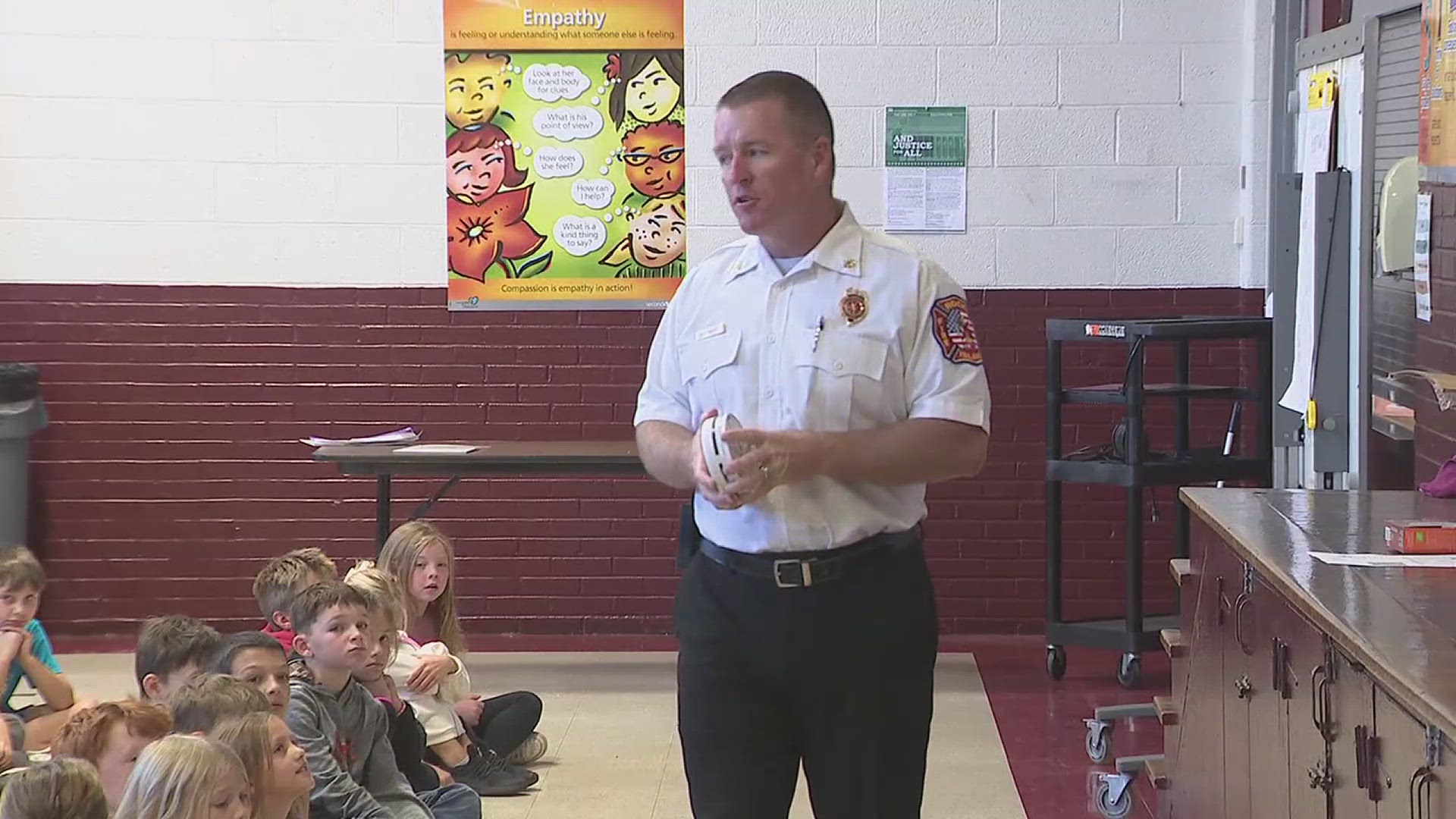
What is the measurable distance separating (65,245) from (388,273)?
122 centimetres

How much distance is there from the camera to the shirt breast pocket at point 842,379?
293 centimetres

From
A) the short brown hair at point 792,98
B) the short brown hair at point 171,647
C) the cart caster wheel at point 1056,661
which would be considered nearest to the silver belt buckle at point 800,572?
the short brown hair at point 792,98

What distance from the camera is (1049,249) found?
7207 millimetres

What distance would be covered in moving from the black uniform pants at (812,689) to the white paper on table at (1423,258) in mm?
2332

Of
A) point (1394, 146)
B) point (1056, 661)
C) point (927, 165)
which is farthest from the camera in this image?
point (927, 165)

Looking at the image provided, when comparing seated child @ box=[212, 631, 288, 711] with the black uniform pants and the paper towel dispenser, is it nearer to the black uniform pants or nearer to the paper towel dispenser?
the black uniform pants

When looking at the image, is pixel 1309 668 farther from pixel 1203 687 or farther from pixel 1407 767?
pixel 1203 687

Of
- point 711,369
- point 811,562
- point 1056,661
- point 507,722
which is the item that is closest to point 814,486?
point 811,562

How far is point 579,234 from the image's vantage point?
286 inches

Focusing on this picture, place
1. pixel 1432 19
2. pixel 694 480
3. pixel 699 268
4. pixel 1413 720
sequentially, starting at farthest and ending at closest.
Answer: pixel 1432 19
pixel 699 268
pixel 694 480
pixel 1413 720

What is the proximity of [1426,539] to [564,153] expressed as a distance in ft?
14.7

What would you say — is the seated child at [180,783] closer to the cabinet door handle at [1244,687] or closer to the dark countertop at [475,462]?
the cabinet door handle at [1244,687]

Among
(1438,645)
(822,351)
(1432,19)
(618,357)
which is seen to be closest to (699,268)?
(822,351)

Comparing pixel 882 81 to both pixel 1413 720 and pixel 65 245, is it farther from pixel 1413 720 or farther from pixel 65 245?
pixel 1413 720
